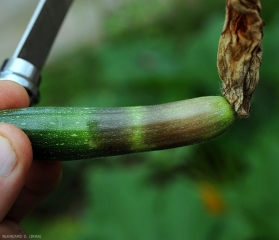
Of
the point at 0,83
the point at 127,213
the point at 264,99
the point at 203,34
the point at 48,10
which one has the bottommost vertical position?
the point at 127,213

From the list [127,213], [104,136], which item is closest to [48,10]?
[104,136]

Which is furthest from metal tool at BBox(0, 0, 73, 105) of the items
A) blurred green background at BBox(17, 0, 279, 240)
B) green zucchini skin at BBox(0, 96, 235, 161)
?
blurred green background at BBox(17, 0, 279, 240)

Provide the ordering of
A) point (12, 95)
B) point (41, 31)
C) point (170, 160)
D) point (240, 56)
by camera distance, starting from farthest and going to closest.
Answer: point (170, 160) < point (41, 31) < point (12, 95) < point (240, 56)

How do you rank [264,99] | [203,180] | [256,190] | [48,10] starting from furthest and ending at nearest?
[264,99] < [203,180] < [256,190] < [48,10]

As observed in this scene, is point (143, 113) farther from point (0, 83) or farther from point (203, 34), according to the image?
point (203, 34)

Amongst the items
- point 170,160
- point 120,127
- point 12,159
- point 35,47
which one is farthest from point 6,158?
point 170,160

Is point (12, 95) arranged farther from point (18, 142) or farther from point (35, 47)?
point (18, 142)

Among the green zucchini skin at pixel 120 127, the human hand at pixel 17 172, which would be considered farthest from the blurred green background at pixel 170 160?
the green zucchini skin at pixel 120 127

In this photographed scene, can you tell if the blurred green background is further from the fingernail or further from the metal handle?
the fingernail
